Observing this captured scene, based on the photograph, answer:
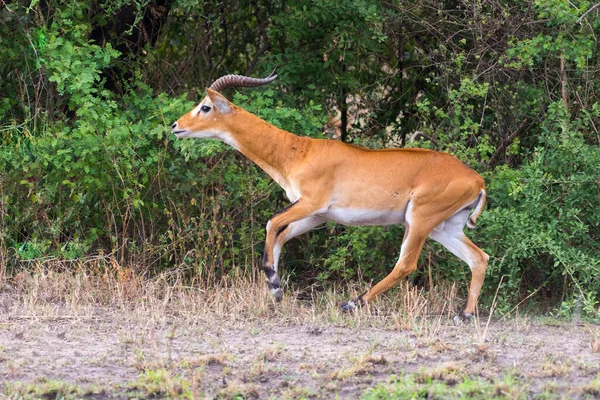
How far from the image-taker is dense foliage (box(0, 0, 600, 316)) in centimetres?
988

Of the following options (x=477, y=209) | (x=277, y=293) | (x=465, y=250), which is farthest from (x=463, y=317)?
(x=277, y=293)

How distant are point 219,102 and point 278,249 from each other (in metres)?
1.44

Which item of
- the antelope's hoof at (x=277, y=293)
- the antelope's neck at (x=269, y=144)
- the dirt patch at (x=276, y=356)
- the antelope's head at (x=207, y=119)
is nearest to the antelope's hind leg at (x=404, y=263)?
the antelope's hoof at (x=277, y=293)

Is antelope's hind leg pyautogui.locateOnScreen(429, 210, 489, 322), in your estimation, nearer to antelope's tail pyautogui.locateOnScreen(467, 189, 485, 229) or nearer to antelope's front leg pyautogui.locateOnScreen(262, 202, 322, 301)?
antelope's tail pyautogui.locateOnScreen(467, 189, 485, 229)

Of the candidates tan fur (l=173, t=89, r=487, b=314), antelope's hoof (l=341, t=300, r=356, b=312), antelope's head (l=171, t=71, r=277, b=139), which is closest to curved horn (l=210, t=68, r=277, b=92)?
antelope's head (l=171, t=71, r=277, b=139)

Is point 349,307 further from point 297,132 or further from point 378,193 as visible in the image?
point 297,132

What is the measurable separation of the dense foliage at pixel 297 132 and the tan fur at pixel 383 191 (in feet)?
1.29

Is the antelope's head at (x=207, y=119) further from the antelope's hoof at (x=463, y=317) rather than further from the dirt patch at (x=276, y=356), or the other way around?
the antelope's hoof at (x=463, y=317)

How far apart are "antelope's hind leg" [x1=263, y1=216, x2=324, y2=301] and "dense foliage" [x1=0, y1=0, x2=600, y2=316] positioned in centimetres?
73

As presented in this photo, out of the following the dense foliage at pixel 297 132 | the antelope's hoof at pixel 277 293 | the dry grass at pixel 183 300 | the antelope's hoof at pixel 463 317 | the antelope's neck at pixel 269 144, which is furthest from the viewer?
the dense foliage at pixel 297 132

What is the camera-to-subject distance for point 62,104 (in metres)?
11.4

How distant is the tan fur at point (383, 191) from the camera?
924cm

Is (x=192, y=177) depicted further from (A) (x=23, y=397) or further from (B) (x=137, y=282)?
(A) (x=23, y=397)

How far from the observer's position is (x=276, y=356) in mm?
7258
